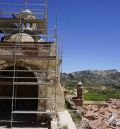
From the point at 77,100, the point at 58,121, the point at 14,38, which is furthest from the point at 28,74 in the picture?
the point at 77,100

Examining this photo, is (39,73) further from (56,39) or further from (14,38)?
(14,38)

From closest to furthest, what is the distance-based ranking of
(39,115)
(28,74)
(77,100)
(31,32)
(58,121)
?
1. (58,121)
2. (39,115)
3. (28,74)
4. (31,32)
5. (77,100)

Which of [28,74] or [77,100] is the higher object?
[28,74]

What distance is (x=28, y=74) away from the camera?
16.4 meters

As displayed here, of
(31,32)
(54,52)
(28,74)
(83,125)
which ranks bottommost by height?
(83,125)

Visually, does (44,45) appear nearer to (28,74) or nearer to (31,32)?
(28,74)

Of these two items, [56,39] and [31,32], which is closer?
[56,39]

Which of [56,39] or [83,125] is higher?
[56,39]

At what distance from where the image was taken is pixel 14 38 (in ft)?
54.2

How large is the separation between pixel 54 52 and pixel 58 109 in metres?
2.59

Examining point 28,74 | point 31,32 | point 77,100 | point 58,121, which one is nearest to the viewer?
point 58,121

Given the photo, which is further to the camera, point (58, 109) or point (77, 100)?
point (77, 100)

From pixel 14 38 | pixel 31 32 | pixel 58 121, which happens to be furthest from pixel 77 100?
pixel 58 121

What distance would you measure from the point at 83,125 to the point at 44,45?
3.99m
